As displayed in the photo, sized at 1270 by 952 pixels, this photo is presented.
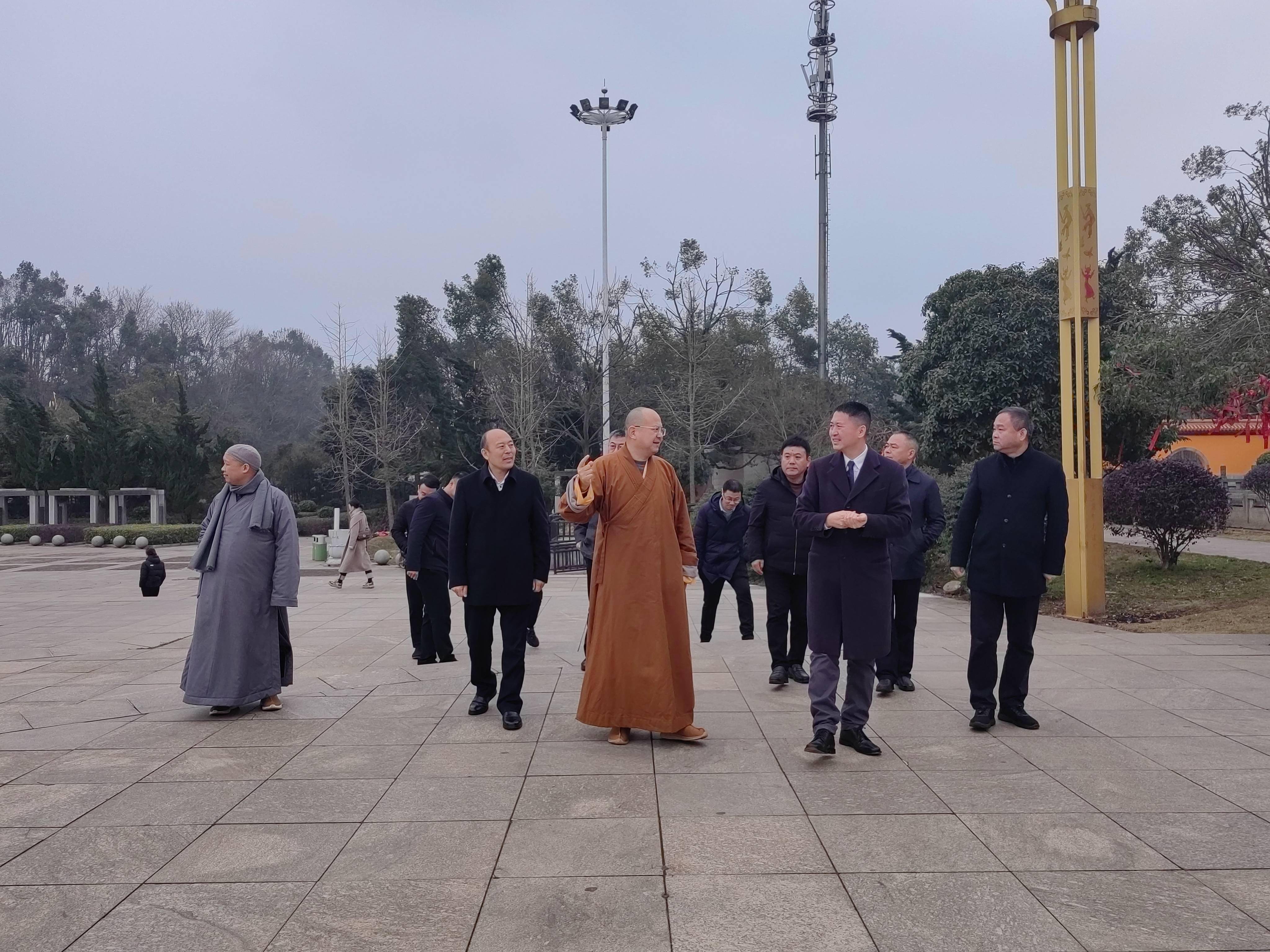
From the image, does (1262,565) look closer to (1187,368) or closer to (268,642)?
(1187,368)

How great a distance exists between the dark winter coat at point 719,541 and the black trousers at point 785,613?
144 centimetres

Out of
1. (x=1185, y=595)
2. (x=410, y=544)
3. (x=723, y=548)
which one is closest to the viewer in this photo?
(x=410, y=544)

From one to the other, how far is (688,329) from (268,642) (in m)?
21.5

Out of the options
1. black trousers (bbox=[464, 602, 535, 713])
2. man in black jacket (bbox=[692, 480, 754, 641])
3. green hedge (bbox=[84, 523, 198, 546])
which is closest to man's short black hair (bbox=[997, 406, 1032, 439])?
black trousers (bbox=[464, 602, 535, 713])

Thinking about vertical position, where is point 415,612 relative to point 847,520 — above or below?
below

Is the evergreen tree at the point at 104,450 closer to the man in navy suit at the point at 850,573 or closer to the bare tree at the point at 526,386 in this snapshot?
the bare tree at the point at 526,386

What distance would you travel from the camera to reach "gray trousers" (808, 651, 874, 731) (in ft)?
15.8

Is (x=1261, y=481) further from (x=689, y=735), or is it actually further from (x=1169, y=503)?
(x=689, y=735)

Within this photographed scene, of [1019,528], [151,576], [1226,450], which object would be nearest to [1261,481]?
[1226,450]

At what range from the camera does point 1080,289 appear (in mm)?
10109

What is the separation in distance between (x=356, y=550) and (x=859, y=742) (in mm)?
11838

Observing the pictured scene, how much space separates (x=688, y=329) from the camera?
26.6 meters

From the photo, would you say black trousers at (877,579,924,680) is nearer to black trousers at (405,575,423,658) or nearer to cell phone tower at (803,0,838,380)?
black trousers at (405,575,423,658)

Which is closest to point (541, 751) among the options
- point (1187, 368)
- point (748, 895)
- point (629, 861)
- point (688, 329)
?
point (629, 861)
